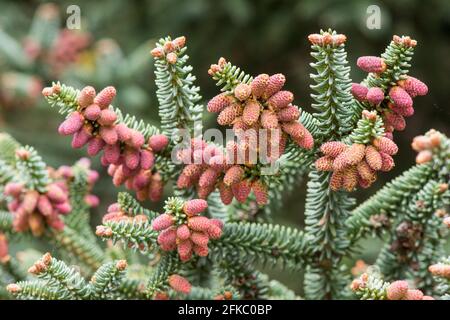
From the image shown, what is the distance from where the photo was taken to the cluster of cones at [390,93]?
979 millimetres

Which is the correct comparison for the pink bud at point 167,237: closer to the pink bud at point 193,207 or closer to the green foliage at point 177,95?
the pink bud at point 193,207

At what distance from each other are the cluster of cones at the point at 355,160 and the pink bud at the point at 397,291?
0.16 meters

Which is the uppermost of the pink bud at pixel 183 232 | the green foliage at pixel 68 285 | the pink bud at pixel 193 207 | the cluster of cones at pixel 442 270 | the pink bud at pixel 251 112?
the pink bud at pixel 251 112

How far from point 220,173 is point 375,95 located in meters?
0.28

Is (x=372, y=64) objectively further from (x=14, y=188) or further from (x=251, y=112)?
(x=14, y=188)

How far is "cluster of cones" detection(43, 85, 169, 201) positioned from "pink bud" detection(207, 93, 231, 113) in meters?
0.18

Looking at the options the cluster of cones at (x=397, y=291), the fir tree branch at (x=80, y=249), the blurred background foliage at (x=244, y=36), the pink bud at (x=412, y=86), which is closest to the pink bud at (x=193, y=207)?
the cluster of cones at (x=397, y=291)

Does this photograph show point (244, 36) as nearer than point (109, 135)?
No

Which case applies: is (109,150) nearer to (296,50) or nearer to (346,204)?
(346,204)

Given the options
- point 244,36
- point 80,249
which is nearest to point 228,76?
point 80,249

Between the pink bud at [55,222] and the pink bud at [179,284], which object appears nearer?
the pink bud at [179,284]

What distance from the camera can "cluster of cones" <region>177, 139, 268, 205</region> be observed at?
1.01 metres

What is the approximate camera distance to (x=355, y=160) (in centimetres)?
94

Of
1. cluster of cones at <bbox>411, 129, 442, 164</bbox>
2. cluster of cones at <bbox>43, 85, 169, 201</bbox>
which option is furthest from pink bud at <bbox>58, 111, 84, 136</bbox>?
cluster of cones at <bbox>411, 129, 442, 164</bbox>
